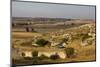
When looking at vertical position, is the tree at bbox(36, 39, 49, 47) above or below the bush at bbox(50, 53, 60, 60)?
above

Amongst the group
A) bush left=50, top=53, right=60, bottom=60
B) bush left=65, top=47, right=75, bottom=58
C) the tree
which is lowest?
bush left=50, top=53, right=60, bottom=60

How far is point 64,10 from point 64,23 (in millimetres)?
163

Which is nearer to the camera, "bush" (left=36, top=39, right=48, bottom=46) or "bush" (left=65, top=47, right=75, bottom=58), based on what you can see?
"bush" (left=36, top=39, right=48, bottom=46)

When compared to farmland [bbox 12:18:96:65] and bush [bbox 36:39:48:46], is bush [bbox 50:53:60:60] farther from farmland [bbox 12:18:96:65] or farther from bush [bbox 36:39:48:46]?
bush [bbox 36:39:48:46]

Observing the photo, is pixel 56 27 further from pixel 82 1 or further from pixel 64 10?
pixel 82 1

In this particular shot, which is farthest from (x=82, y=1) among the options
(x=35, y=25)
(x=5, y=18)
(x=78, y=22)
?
(x=5, y=18)

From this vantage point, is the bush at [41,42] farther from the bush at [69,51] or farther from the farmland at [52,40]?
the bush at [69,51]

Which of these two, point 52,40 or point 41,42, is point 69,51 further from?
point 41,42

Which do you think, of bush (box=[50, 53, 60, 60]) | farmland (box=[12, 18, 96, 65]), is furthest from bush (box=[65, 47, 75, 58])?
bush (box=[50, 53, 60, 60])

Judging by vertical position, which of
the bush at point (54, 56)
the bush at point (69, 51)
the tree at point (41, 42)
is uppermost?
the tree at point (41, 42)

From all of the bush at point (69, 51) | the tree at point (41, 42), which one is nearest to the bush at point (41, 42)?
the tree at point (41, 42)

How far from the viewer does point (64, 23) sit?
9.03 feet

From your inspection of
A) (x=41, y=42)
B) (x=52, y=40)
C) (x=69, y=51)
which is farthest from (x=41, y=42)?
(x=69, y=51)

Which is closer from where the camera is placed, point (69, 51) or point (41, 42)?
point (41, 42)
